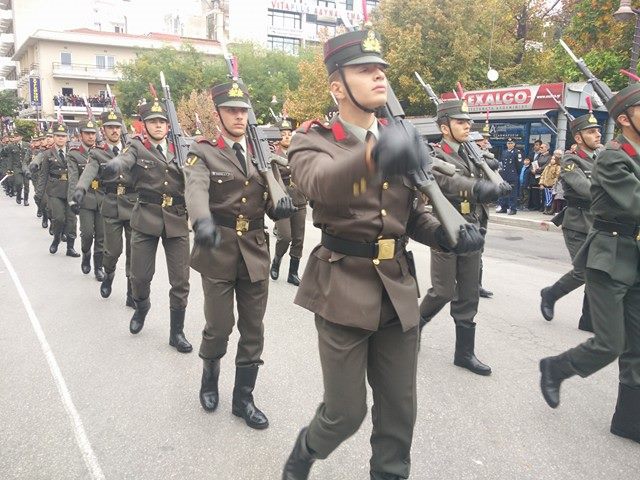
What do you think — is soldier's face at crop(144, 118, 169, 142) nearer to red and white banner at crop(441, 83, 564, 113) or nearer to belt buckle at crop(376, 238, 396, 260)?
belt buckle at crop(376, 238, 396, 260)

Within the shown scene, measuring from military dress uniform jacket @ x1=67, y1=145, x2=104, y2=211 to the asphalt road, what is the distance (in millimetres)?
1785

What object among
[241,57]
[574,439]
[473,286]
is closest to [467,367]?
[473,286]

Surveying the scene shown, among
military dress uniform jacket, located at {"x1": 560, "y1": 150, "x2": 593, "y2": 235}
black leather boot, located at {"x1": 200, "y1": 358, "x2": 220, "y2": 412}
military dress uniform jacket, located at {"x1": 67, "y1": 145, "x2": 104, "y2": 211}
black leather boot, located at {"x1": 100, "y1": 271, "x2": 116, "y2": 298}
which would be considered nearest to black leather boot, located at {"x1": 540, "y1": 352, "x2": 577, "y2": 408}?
military dress uniform jacket, located at {"x1": 560, "y1": 150, "x2": 593, "y2": 235}

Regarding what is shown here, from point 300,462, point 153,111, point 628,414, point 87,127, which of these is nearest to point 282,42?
point 87,127

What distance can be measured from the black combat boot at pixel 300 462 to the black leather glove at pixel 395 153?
5.10ft

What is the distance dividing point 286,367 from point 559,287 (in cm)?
311

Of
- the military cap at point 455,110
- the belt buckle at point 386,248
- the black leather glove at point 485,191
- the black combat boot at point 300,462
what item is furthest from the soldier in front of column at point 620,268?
the black combat boot at point 300,462

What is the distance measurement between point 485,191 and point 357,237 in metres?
1.13

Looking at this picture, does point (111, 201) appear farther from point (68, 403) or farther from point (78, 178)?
point (68, 403)

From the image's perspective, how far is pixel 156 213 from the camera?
546cm

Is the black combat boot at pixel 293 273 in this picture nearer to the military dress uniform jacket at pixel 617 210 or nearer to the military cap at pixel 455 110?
the military cap at pixel 455 110

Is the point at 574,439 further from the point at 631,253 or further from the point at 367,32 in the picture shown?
the point at 367,32

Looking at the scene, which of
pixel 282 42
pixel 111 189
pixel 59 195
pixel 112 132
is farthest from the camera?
pixel 282 42

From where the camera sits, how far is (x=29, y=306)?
6.80m
